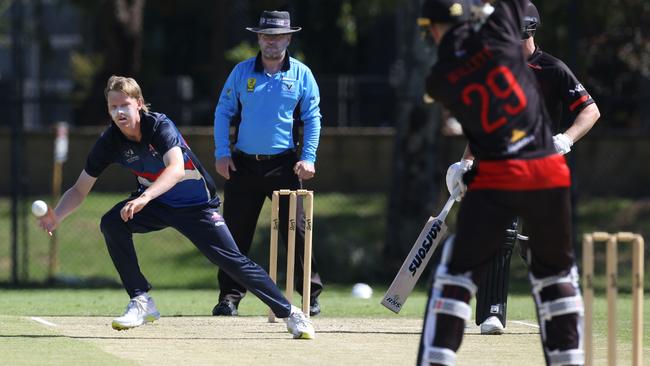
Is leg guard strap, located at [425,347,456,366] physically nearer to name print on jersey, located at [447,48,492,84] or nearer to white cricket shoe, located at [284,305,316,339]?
name print on jersey, located at [447,48,492,84]

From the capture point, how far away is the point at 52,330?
329 inches

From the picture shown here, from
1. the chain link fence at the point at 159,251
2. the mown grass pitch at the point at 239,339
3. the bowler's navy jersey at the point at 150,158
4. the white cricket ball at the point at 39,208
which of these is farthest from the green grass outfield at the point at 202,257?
the white cricket ball at the point at 39,208

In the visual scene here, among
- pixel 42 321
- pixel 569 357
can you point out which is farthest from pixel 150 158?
pixel 569 357

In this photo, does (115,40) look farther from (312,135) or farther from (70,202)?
(70,202)

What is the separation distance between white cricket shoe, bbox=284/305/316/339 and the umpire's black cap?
8.64 feet

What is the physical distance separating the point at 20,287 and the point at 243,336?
7.57 m

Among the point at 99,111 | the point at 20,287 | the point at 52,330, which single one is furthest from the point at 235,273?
the point at 99,111

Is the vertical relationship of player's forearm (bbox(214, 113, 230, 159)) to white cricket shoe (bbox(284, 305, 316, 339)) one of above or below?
above

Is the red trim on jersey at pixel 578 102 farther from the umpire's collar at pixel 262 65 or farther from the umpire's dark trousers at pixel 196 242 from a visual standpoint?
the umpire's collar at pixel 262 65

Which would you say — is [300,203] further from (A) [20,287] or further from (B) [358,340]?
(A) [20,287]

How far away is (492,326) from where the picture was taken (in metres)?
8.41

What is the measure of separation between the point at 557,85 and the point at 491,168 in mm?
2397

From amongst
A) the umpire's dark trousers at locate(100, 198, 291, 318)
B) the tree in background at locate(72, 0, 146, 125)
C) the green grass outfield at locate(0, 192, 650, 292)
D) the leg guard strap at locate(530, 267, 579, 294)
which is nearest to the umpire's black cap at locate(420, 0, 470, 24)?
the leg guard strap at locate(530, 267, 579, 294)

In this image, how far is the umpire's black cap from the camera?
5879 millimetres
